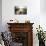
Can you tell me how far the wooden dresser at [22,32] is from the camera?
5418 mm

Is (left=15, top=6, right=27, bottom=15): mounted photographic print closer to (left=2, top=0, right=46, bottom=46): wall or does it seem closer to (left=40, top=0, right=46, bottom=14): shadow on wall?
(left=2, top=0, right=46, bottom=46): wall

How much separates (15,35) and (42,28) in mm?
1134

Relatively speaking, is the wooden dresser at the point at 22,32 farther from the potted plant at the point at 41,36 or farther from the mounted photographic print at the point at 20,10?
the mounted photographic print at the point at 20,10

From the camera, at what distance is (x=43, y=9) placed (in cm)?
586

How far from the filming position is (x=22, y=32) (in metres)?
5.50

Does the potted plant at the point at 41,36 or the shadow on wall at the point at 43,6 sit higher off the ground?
the shadow on wall at the point at 43,6

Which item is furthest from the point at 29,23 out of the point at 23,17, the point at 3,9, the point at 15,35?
the point at 3,9

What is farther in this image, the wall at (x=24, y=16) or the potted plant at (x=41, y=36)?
the wall at (x=24, y=16)

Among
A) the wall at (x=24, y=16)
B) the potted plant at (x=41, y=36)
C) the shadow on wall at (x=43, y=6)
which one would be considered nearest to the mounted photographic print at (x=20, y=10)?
the wall at (x=24, y=16)

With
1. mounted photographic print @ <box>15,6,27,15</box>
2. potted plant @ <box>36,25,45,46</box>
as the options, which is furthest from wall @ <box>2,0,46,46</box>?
potted plant @ <box>36,25,45,46</box>

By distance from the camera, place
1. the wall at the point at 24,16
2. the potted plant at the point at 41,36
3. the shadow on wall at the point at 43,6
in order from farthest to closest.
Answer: the shadow on wall at the point at 43,6 → the wall at the point at 24,16 → the potted plant at the point at 41,36

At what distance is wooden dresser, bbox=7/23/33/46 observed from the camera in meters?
5.42

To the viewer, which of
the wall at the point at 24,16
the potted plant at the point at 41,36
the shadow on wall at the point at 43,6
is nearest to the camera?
the potted plant at the point at 41,36

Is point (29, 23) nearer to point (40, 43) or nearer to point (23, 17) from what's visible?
point (23, 17)
